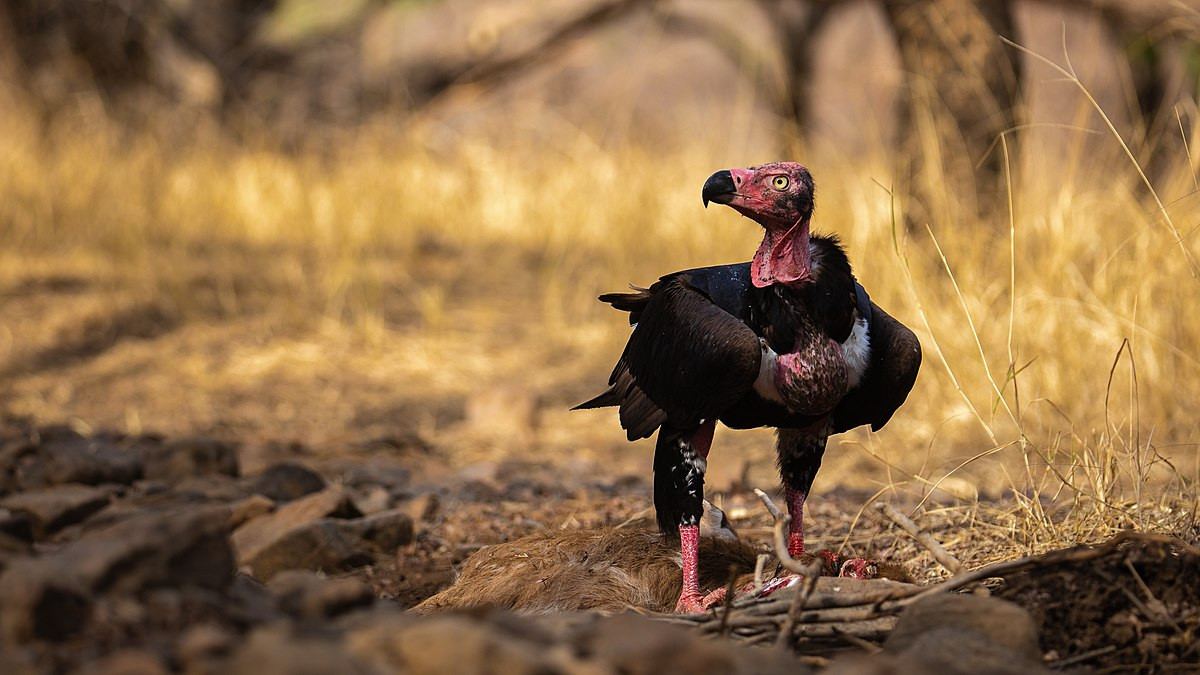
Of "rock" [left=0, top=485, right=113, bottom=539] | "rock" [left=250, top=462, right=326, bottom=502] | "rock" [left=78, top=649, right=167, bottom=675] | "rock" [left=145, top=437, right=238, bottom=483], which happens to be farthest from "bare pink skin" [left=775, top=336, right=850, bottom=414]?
"rock" [left=145, top=437, right=238, bottom=483]

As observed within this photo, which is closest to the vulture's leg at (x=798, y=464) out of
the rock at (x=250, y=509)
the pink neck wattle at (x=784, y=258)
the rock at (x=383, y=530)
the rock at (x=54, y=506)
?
the pink neck wattle at (x=784, y=258)

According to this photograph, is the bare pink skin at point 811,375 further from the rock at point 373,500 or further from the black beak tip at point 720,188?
the rock at point 373,500

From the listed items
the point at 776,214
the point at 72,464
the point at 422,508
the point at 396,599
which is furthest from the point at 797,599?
the point at 72,464

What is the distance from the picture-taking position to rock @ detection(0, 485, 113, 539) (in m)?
3.85

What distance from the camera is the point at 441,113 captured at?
1236 centimetres

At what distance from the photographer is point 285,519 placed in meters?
3.70

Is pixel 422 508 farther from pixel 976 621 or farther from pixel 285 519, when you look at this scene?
pixel 976 621

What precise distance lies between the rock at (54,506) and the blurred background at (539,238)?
1.29 metres

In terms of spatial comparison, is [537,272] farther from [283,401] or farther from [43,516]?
[43,516]

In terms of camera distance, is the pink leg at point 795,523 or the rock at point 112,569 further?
the pink leg at point 795,523

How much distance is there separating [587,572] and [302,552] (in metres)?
0.98

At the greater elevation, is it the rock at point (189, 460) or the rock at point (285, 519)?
the rock at point (189, 460)

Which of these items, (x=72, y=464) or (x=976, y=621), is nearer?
(x=976, y=621)

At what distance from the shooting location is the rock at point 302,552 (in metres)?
3.46
